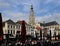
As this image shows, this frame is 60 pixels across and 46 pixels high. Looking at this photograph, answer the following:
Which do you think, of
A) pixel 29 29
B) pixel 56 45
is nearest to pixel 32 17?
pixel 29 29

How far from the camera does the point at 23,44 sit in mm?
17812

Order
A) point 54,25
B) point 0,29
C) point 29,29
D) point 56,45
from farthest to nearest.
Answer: point 54,25, point 29,29, point 56,45, point 0,29

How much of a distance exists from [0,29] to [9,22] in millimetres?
62830

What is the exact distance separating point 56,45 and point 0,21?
350 inches

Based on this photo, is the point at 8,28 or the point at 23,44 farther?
the point at 8,28

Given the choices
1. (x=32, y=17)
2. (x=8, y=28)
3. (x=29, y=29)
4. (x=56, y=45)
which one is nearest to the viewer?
(x=56, y=45)

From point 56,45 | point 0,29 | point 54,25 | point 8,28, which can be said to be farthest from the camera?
point 54,25

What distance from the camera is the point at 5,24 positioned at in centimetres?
7419

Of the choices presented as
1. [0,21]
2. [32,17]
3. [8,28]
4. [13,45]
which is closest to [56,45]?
[13,45]

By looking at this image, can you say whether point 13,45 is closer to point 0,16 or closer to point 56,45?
point 56,45

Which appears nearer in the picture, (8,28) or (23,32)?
(23,32)

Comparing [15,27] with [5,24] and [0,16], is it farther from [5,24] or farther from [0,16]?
[0,16]

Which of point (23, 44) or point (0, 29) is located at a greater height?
point (0, 29)

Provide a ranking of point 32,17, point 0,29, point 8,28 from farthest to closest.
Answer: point 32,17 < point 8,28 < point 0,29
